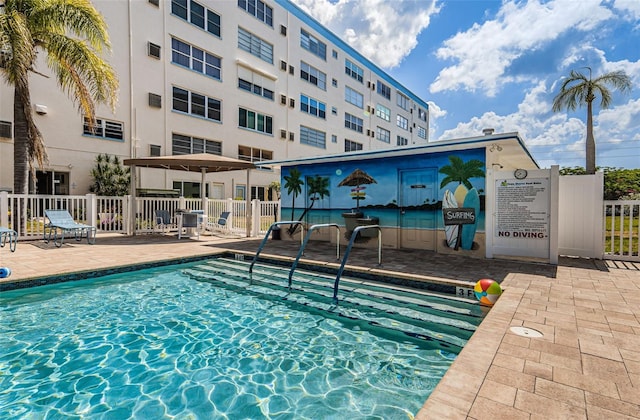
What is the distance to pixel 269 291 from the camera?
5.90 metres

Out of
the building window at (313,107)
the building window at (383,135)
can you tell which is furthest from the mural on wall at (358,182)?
the building window at (383,135)

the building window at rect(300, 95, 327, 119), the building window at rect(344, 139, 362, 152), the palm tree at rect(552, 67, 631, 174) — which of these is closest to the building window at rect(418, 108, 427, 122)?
the building window at rect(344, 139, 362, 152)

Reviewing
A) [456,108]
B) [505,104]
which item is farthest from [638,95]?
[456,108]

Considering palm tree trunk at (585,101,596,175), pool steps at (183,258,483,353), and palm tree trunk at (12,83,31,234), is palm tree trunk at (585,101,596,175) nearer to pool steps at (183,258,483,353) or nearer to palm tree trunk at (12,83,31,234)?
pool steps at (183,258,483,353)

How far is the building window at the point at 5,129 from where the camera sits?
12.7 metres

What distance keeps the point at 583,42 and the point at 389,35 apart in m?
10.4

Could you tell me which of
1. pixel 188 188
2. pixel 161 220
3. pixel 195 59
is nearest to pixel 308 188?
pixel 161 220

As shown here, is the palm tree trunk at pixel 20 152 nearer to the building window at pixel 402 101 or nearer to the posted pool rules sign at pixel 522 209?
the posted pool rules sign at pixel 522 209

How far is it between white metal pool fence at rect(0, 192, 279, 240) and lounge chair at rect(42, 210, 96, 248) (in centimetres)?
62

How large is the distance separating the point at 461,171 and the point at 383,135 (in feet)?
97.8

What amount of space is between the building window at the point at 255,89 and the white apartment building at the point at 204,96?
7 centimetres

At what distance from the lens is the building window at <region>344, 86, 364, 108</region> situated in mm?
30867

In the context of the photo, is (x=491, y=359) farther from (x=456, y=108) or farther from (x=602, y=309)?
(x=456, y=108)

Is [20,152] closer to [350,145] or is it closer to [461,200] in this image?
[461,200]
